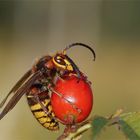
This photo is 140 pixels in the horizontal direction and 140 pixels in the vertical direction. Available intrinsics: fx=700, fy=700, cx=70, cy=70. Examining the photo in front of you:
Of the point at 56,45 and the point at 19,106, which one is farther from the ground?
the point at 56,45

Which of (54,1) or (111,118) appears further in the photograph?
(54,1)

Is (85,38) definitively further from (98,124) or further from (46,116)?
(98,124)

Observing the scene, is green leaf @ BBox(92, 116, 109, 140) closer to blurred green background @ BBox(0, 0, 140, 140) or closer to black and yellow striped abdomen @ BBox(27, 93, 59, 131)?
black and yellow striped abdomen @ BBox(27, 93, 59, 131)

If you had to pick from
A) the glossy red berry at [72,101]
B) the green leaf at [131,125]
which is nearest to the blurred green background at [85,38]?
the glossy red berry at [72,101]

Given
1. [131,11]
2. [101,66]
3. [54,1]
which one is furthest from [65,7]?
[101,66]

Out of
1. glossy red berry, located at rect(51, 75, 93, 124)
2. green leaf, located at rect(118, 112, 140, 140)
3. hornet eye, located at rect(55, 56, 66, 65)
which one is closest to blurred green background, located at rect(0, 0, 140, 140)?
hornet eye, located at rect(55, 56, 66, 65)

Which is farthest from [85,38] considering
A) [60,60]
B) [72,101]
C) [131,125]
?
[131,125]

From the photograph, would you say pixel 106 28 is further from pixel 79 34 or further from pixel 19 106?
pixel 19 106
